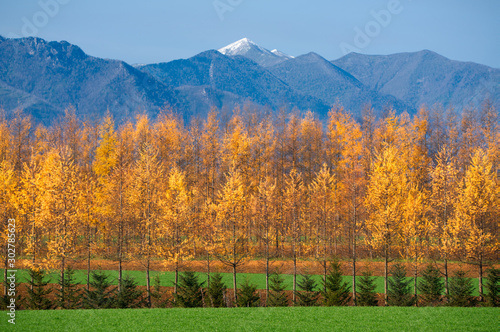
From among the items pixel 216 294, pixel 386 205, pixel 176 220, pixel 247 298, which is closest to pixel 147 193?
pixel 176 220

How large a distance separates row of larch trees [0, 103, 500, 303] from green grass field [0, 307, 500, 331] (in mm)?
7323

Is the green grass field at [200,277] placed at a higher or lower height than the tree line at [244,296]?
lower

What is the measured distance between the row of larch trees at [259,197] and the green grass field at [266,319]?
288 inches

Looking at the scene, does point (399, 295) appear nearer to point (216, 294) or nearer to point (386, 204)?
point (386, 204)

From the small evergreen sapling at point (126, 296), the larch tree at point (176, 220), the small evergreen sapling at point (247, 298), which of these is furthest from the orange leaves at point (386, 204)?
the small evergreen sapling at point (126, 296)

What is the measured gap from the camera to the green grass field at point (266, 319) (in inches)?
739

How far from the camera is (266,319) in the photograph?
67.1 feet

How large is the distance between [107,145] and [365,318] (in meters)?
42.4

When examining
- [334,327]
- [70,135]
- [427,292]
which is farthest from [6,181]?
[427,292]

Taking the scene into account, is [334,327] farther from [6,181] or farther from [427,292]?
[6,181]

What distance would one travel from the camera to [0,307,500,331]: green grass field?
18766mm

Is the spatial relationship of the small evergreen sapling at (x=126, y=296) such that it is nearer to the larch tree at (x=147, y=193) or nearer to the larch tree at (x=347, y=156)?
the larch tree at (x=147, y=193)

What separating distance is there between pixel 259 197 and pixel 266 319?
15.7 metres

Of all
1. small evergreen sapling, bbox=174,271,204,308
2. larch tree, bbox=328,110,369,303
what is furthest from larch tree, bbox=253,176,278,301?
larch tree, bbox=328,110,369,303
